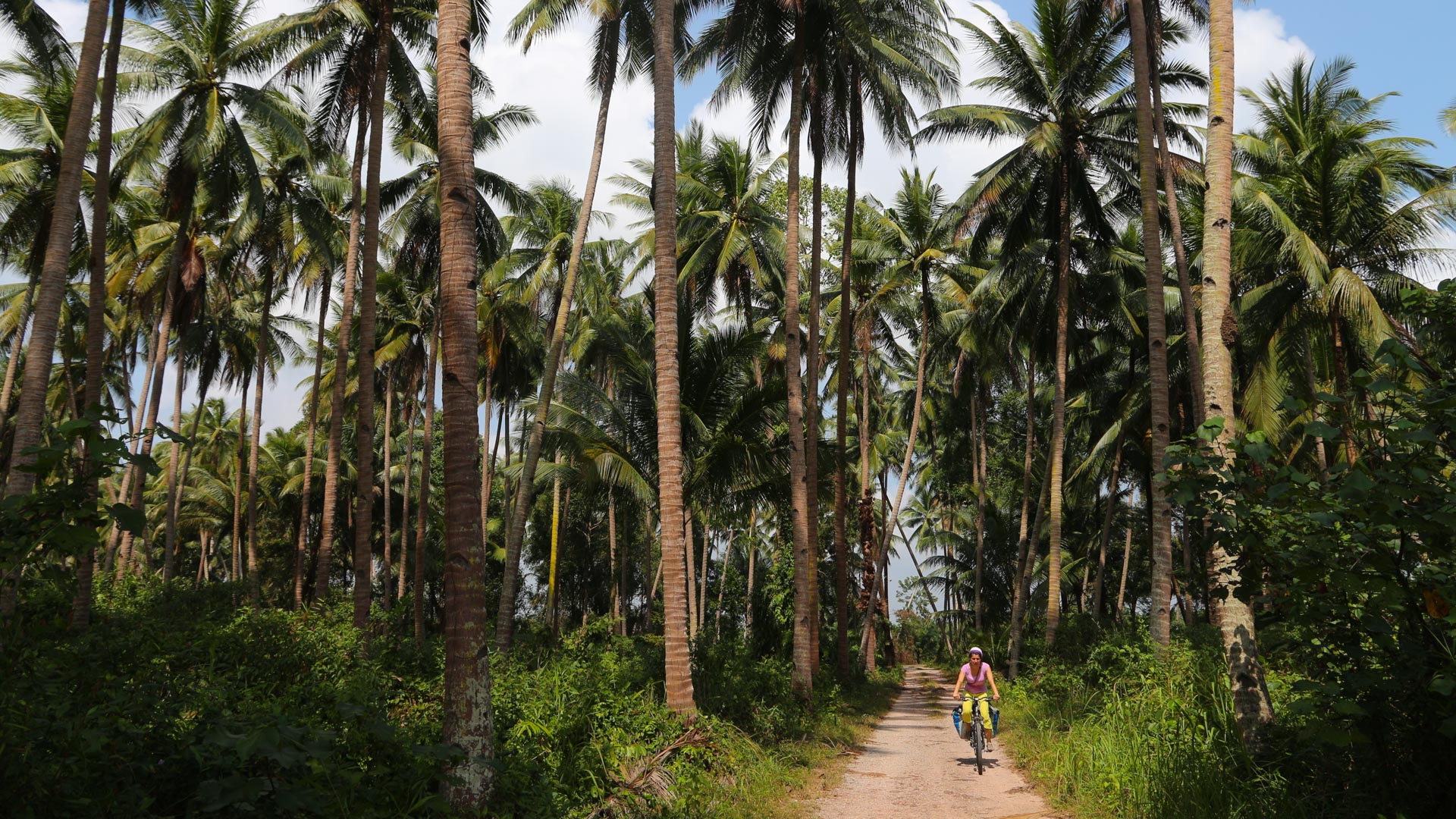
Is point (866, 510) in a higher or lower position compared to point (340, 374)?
lower

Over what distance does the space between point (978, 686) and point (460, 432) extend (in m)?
8.03

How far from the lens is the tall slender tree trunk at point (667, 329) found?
10320 millimetres

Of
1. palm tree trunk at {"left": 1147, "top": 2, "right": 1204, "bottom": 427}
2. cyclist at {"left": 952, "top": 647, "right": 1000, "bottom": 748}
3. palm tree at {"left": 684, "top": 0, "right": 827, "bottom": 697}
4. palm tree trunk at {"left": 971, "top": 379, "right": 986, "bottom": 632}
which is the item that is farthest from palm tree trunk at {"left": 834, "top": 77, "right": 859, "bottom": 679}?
palm tree trunk at {"left": 971, "top": 379, "right": 986, "bottom": 632}

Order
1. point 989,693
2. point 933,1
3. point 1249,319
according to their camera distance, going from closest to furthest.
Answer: point 989,693
point 933,1
point 1249,319

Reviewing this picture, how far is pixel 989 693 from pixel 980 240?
44.5ft

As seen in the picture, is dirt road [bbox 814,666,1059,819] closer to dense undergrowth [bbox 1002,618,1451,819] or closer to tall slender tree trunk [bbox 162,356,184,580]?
dense undergrowth [bbox 1002,618,1451,819]

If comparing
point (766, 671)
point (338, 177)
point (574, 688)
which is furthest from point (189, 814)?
point (338, 177)

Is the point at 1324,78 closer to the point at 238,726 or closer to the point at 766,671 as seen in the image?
the point at 766,671

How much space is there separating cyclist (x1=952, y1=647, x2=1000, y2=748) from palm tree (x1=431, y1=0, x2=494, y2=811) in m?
7.10

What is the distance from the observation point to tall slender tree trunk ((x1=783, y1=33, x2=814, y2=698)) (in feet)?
48.9

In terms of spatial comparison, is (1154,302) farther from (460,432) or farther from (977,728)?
(460,432)

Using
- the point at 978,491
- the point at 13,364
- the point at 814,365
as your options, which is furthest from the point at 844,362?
the point at 13,364

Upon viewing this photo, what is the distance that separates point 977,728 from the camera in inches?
427

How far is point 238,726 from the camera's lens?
4.14 meters
